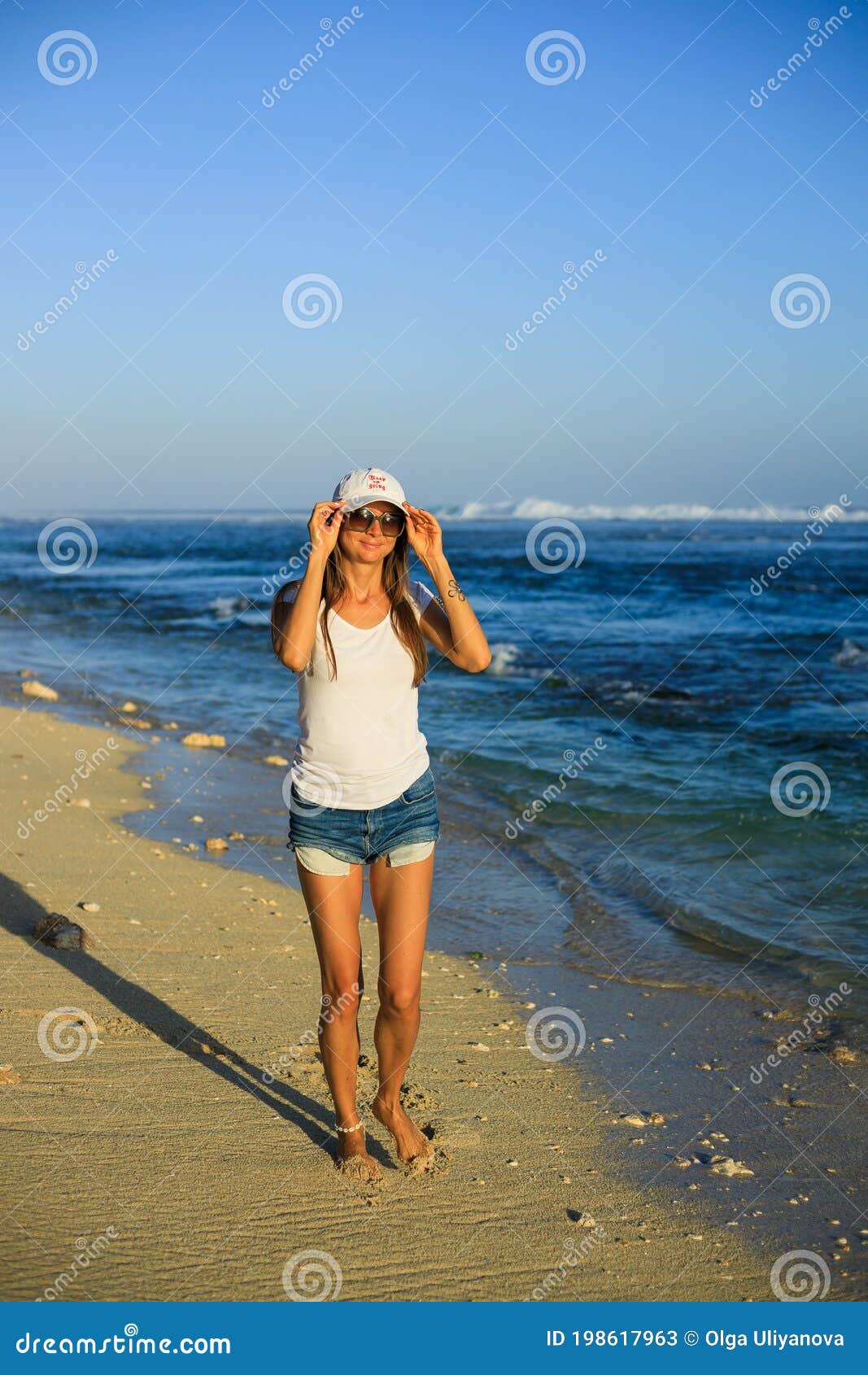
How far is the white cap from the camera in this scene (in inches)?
129

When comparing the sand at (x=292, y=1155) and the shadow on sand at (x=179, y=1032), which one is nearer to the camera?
the sand at (x=292, y=1155)

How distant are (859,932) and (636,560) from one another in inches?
1520

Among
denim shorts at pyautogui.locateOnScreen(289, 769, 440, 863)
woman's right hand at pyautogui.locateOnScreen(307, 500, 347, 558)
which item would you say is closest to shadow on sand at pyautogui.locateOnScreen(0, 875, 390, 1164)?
denim shorts at pyautogui.locateOnScreen(289, 769, 440, 863)

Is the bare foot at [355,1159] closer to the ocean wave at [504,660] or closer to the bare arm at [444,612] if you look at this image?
the bare arm at [444,612]

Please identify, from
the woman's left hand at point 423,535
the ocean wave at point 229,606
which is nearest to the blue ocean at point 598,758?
the ocean wave at point 229,606

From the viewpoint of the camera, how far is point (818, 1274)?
10.3 feet

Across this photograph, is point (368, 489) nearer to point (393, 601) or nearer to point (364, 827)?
point (393, 601)

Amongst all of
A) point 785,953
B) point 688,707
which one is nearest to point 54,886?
point 785,953

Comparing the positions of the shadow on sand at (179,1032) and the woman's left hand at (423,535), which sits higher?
the woman's left hand at (423,535)

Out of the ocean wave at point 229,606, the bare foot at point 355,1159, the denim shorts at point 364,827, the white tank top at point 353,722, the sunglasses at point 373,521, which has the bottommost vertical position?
the ocean wave at point 229,606

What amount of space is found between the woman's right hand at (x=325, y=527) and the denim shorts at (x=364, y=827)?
0.75 metres

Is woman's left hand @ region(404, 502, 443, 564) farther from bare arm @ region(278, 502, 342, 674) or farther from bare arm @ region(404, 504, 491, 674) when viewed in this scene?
bare arm @ region(278, 502, 342, 674)

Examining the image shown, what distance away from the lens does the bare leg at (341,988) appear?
334cm

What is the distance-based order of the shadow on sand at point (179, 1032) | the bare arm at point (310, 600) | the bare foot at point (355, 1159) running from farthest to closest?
the shadow on sand at point (179, 1032), the bare foot at point (355, 1159), the bare arm at point (310, 600)
